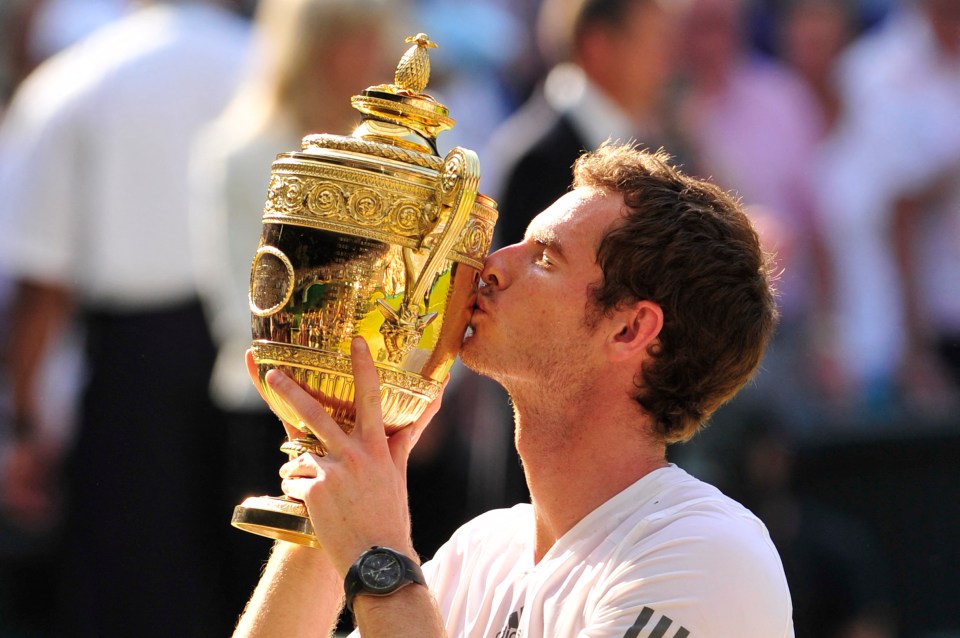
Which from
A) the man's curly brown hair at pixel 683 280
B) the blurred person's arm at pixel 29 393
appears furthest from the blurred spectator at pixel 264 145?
the man's curly brown hair at pixel 683 280

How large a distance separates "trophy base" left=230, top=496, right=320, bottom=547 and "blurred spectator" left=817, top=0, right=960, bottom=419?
4504 millimetres

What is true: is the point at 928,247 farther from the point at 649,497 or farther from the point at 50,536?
the point at 649,497

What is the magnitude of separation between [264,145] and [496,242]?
98cm

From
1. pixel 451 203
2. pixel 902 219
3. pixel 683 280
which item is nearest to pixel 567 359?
pixel 683 280

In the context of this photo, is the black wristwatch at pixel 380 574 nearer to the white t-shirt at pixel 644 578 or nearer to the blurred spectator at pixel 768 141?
the white t-shirt at pixel 644 578

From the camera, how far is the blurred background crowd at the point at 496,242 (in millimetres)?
6262

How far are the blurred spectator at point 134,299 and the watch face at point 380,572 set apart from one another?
3473 mm

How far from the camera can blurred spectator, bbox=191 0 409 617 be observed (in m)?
6.00

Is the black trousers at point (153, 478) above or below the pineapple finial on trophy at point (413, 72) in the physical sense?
below

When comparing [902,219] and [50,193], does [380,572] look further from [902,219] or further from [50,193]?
[902,219]

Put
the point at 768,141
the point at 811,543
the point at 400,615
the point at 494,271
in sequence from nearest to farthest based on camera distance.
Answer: the point at 400,615 < the point at 494,271 < the point at 811,543 < the point at 768,141

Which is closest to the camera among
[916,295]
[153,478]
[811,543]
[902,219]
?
[153,478]

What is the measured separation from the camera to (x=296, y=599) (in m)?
3.43

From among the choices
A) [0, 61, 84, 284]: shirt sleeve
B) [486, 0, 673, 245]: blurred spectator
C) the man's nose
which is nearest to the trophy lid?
the man's nose
